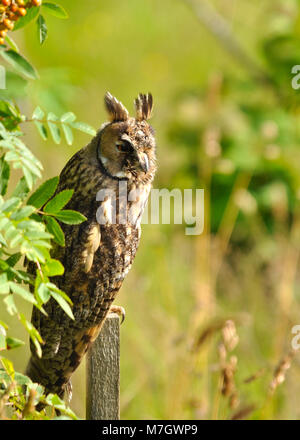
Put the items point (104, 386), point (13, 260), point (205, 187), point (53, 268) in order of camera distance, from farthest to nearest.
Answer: point (205, 187) → point (104, 386) → point (13, 260) → point (53, 268)

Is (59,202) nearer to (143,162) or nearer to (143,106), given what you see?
(143,162)

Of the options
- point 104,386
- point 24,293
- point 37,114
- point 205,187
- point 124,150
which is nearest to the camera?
point 24,293

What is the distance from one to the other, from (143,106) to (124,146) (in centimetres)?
18

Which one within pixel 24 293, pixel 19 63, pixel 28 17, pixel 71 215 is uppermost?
pixel 28 17

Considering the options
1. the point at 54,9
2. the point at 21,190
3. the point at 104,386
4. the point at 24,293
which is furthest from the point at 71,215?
the point at 104,386

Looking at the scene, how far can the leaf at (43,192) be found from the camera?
5.76 ft

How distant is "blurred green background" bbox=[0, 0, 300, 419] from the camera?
3592 mm

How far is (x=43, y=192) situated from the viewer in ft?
5.78

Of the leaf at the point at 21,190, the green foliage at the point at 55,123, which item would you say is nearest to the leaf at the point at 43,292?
the leaf at the point at 21,190

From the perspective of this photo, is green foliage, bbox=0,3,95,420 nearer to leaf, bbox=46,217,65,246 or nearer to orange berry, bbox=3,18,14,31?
leaf, bbox=46,217,65,246

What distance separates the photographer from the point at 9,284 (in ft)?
5.11

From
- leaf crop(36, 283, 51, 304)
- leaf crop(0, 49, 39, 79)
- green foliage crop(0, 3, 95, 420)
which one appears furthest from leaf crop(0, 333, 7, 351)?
leaf crop(0, 49, 39, 79)

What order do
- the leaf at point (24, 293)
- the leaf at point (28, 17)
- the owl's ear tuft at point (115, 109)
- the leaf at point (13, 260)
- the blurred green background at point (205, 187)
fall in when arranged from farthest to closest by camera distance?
1. the blurred green background at point (205, 187)
2. the owl's ear tuft at point (115, 109)
3. the leaf at point (28, 17)
4. the leaf at point (13, 260)
5. the leaf at point (24, 293)

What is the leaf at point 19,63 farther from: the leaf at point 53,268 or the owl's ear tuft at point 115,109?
the leaf at point 53,268
